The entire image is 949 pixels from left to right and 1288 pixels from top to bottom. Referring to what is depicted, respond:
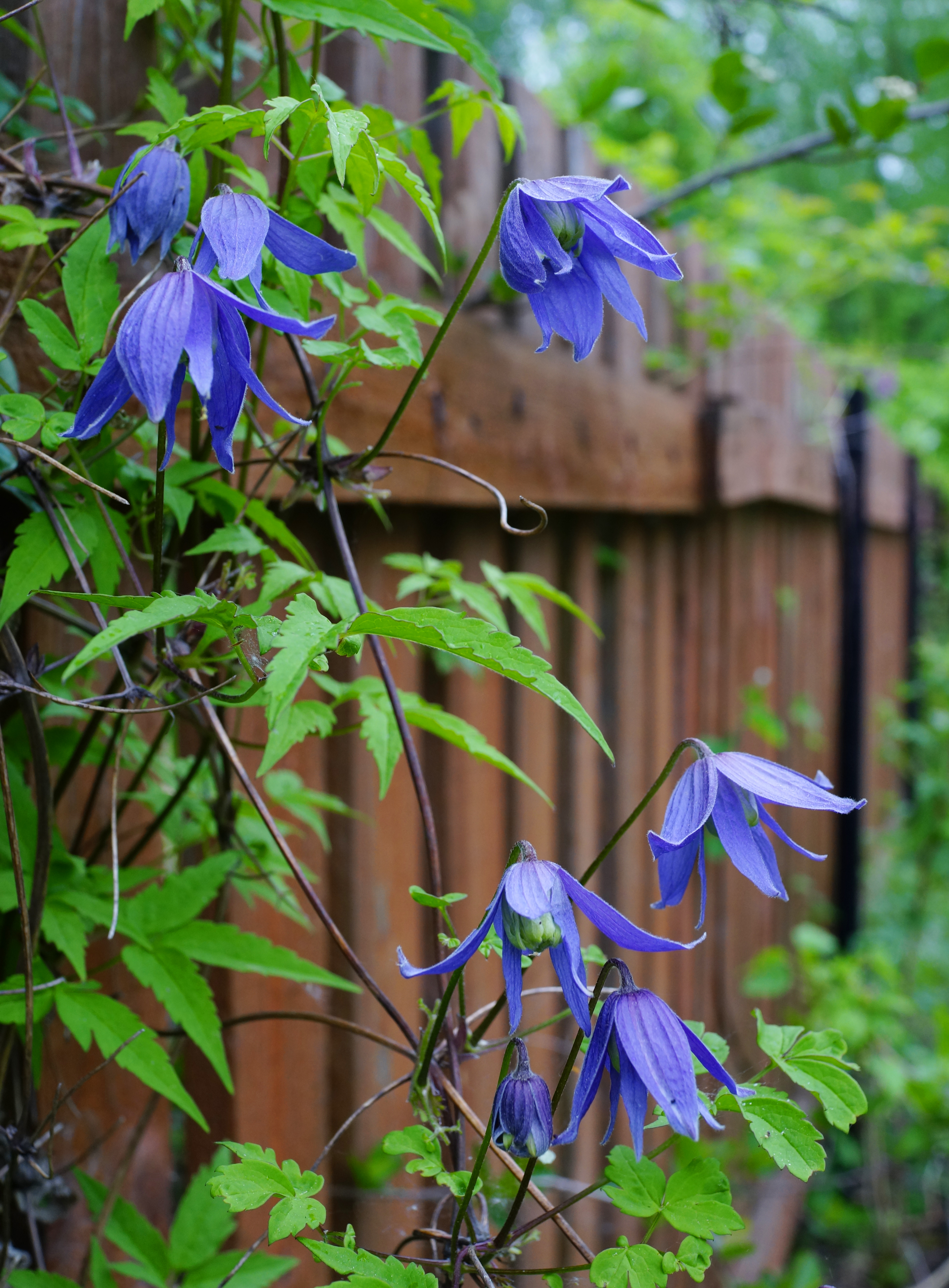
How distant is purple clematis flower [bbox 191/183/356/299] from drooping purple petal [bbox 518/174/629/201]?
12 cm

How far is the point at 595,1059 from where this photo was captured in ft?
1.74

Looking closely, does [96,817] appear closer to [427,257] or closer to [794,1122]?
[794,1122]

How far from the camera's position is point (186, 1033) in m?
0.78

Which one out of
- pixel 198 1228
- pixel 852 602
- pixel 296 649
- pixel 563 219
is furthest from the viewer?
pixel 852 602

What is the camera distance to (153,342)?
50cm

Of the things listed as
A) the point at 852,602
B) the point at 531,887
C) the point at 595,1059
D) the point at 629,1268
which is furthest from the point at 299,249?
the point at 852,602

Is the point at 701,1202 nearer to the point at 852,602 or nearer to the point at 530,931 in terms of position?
the point at 530,931

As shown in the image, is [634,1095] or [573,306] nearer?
[634,1095]

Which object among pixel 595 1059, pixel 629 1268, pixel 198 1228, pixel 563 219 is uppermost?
pixel 563 219

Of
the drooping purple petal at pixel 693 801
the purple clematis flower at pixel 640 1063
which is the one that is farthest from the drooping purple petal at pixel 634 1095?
the drooping purple petal at pixel 693 801

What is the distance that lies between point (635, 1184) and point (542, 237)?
56 cm

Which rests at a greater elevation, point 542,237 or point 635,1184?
point 542,237

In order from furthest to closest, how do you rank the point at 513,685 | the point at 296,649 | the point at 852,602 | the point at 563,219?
the point at 852,602 → the point at 513,685 → the point at 563,219 → the point at 296,649

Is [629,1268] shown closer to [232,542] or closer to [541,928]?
[541,928]
